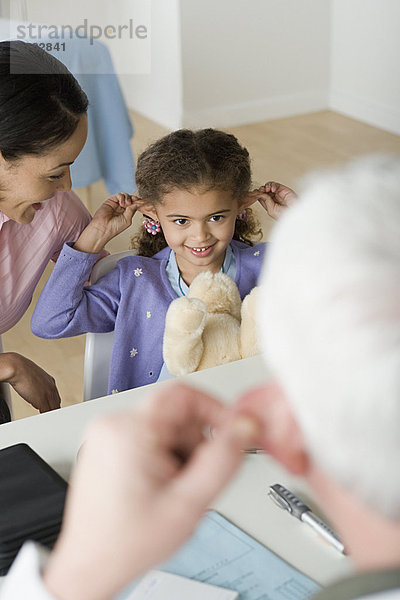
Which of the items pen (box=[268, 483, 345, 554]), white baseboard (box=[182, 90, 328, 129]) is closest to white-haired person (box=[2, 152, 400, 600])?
pen (box=[268, 483, 345, 554])

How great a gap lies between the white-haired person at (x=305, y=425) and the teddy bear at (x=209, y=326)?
3.05 ft

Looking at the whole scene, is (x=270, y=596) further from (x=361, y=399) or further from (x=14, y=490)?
(x=361, y=399)

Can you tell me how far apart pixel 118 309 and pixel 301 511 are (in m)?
0.75

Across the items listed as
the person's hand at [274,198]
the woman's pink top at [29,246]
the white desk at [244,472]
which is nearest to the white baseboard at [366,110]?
the person's hand at [274,198]

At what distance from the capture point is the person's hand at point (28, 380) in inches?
58.1

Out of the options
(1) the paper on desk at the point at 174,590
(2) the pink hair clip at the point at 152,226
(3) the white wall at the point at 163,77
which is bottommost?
(3) the white wall at the point at 163,77

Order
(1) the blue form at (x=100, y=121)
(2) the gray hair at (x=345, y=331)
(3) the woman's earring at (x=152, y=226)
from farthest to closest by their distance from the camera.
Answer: (1) the blue form at (x=100, y=121) < (3) the woman's earring at (x=152, y=226) < (2) the gray hair at (x=345, y=331)

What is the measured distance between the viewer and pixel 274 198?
177cm

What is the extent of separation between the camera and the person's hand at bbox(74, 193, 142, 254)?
1.62 meters

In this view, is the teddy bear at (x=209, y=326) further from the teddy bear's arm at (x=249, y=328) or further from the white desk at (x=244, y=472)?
the white desk at (x=244, y=472)

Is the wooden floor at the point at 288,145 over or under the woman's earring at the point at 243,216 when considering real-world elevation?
under

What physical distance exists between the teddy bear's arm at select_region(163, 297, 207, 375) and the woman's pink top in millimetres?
409

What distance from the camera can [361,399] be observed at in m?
0.35

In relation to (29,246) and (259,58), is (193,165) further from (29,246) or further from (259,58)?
(259,58)
